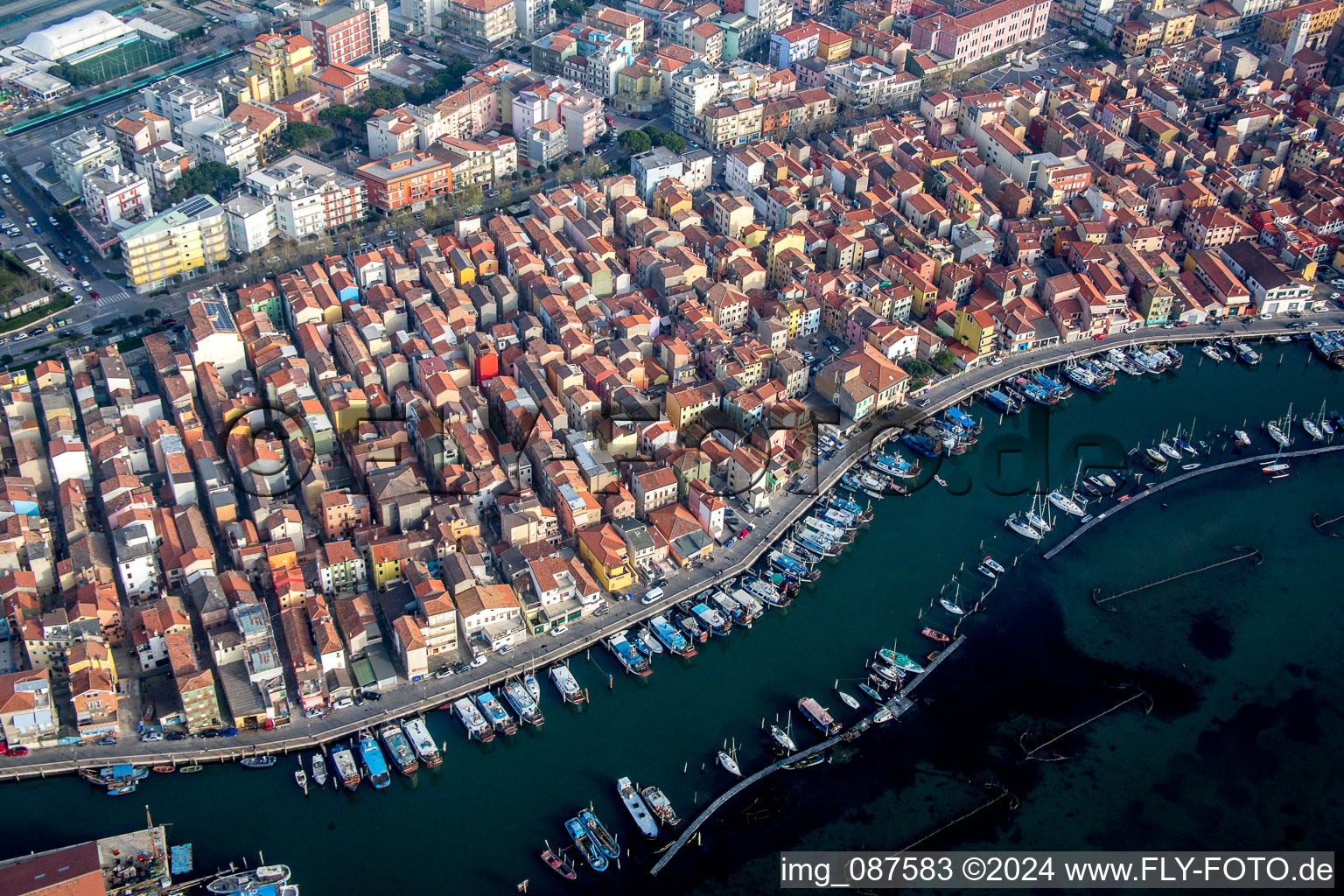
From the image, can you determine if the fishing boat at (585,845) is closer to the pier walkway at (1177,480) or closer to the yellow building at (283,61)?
the pier walkway at (1177,480)

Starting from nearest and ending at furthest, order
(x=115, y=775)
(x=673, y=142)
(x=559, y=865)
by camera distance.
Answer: (x=559, y=865) < (x=115, y=775) < (x=673, y=142)

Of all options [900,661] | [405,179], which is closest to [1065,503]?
[900,661]

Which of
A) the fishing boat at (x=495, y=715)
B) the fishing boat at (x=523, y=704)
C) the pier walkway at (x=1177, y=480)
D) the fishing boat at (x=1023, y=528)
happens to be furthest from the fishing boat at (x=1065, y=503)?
the fishing boat at (x=495, y=715)

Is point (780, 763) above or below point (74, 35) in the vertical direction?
below

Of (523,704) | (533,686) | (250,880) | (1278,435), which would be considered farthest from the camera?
(1278,435)

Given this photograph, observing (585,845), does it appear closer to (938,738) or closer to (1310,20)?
(938,738)

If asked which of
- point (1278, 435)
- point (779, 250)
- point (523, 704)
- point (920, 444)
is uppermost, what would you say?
point (779, 250)

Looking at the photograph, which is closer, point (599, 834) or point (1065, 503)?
point (599, 834)

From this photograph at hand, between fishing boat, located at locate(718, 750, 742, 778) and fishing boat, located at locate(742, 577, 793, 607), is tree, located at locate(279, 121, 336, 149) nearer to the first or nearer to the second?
fishing boat, located at locate(742, 577, 793, 607)
